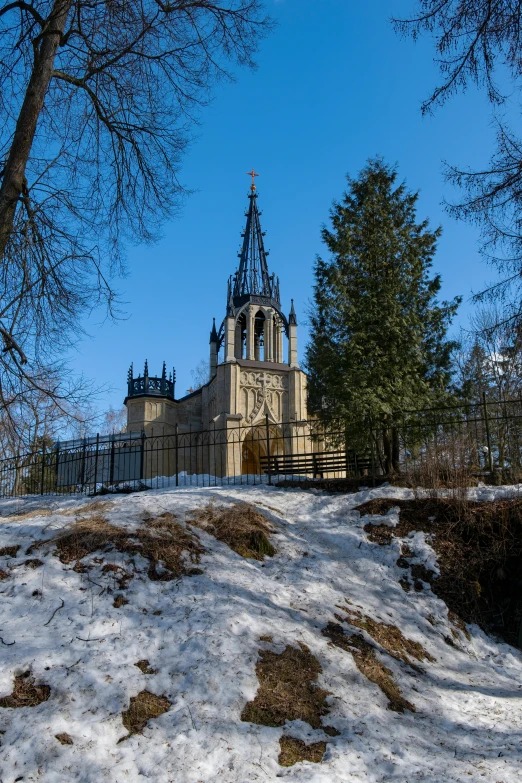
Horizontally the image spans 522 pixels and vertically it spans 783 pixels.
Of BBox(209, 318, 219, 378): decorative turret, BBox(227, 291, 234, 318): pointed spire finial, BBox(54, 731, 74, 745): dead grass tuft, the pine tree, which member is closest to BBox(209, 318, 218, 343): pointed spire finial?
BBox(209, 318, 219, 378): decorative turret

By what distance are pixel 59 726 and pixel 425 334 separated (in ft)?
37.9

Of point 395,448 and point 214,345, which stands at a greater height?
point 214,345

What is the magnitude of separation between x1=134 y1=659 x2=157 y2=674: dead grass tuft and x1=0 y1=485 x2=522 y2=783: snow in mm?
40

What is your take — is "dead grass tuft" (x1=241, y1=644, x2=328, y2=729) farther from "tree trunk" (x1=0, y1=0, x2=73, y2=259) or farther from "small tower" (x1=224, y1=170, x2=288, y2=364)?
"small tower" (x1=224, y1=170, x2=288, y2=364)

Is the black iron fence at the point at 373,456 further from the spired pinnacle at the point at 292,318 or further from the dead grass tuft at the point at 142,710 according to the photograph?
the spired pinnacle at the point at 292,318

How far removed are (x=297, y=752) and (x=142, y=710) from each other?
1.21 m

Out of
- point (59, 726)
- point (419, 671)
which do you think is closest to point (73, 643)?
point (59, 726)

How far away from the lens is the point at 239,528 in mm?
8367

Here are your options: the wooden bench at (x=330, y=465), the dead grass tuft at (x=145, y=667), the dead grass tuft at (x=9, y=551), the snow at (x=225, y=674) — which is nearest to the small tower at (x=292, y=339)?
the wooden bench at (x=330, y=465)

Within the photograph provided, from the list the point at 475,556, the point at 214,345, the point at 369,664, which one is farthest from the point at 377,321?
the point at 214,345

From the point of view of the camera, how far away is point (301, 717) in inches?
182

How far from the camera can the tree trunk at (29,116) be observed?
22.8 ft

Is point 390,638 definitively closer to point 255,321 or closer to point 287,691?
point 287,691

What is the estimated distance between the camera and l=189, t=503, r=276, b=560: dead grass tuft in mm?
7996
